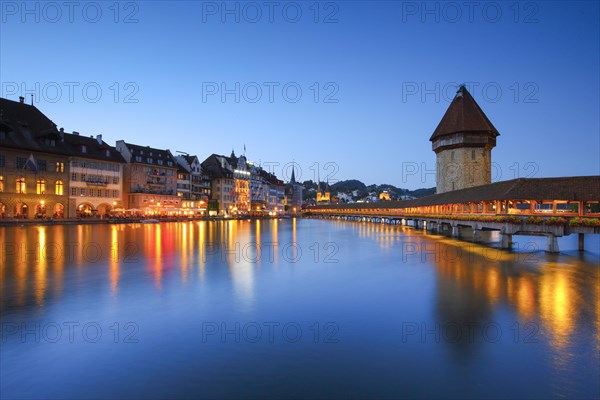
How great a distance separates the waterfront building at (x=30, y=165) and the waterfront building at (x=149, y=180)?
14.6 metres

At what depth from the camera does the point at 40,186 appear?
57.6 metres

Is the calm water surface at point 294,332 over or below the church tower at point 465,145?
below

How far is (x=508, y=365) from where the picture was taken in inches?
344

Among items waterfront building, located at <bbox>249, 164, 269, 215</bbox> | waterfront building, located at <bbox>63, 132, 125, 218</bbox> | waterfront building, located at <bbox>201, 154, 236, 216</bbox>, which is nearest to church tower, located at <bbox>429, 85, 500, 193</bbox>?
waterfront building, located at <bbox>63, 132, 125, 218</bbox>

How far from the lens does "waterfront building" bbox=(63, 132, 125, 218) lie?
6412cm

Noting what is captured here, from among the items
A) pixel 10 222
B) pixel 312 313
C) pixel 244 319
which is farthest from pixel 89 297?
pixel 10 222

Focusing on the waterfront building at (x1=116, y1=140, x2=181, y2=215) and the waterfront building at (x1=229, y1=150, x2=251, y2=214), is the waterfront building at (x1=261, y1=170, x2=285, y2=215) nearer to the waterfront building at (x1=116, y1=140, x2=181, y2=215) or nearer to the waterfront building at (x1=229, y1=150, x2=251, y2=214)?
the waterfront building at (x1=229, y1=150, x2=251, y2=214)

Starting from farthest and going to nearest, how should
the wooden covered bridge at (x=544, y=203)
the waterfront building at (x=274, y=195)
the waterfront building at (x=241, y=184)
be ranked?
the waterfront building at (x=274, y=195) → the waterfront building at (x=241, y=184) → the wooden covered bridge at (x=544, y=203)

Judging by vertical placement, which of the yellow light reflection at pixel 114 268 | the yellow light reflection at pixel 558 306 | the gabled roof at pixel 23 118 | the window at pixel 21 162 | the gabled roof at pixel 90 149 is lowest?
the yellow light reflection at pixel 558 306

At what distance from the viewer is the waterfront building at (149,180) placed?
77.4m

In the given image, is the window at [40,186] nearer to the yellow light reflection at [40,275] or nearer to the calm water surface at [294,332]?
the yellow light reflection at [40,275]

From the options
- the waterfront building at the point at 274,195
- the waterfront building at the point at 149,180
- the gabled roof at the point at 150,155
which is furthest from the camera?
the waterfront building at the point at 274,195

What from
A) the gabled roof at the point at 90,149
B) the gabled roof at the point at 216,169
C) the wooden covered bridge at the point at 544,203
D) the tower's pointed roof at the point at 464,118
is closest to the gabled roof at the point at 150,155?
the gabled roof at the point at 90,149

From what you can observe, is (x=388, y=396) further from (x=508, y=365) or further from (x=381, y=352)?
(x=508, y=365)
